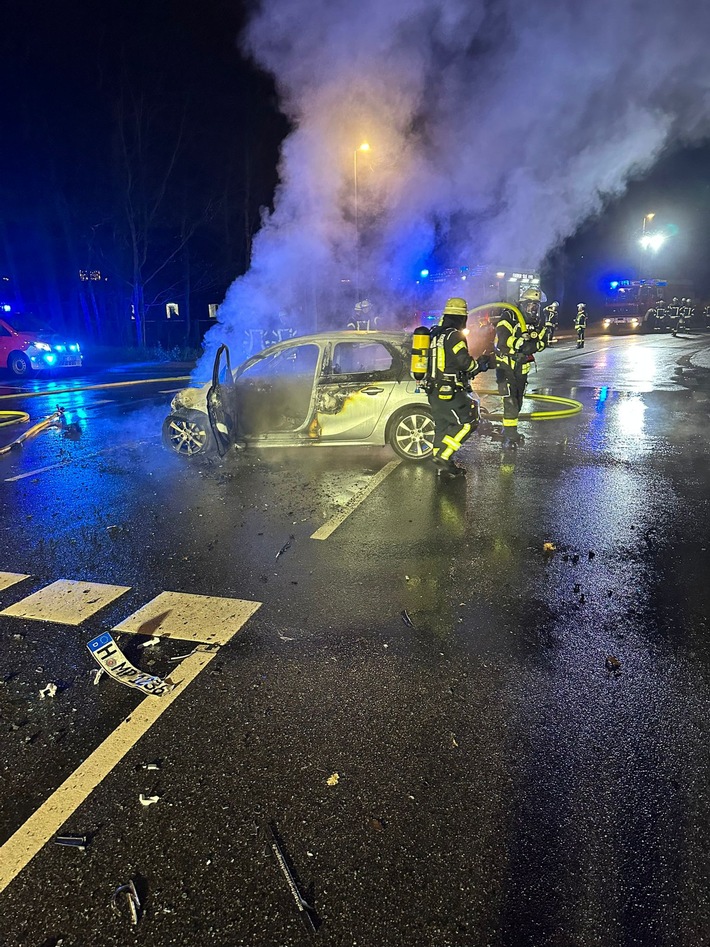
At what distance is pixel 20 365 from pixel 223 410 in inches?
593

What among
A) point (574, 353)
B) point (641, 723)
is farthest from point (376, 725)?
point (574, 353)

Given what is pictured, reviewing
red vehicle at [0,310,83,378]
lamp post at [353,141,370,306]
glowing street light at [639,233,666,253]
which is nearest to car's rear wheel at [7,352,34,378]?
red vehicle at [0,310,83,378]

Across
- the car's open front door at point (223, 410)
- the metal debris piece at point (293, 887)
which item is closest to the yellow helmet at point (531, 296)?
the car's open front door at point (223, 410)

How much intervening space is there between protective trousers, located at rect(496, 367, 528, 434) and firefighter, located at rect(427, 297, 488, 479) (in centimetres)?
196

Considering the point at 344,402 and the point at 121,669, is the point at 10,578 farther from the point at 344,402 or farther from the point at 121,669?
the point at 344,402

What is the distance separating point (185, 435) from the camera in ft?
25.0

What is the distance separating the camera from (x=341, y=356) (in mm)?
7137

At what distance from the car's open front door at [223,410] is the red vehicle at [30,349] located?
14547 mm

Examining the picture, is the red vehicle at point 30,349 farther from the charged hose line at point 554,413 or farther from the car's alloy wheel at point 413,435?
the car's alloy wheel at point 413,435

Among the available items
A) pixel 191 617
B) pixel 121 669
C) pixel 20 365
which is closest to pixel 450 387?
pixel 191 617

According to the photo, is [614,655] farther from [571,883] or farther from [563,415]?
[563,415]

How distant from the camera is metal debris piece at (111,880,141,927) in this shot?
1912 millimetres

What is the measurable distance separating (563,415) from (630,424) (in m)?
1.15

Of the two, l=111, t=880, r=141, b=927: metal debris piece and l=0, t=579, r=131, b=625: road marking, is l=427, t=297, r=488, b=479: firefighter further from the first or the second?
l=111, t=880, r=141, b=927: metal debris piece
